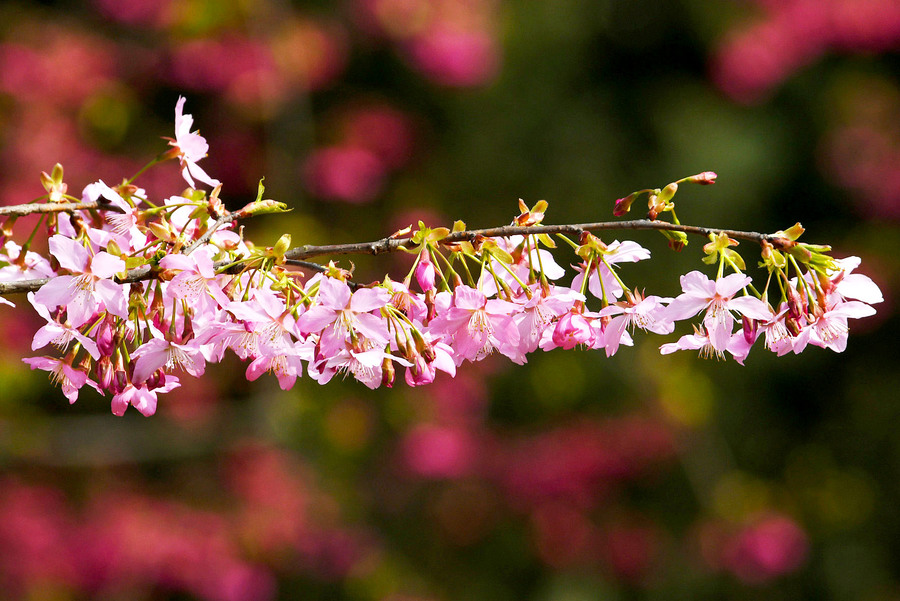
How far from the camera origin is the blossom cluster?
0.93 m

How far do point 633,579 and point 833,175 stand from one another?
219 centimetres

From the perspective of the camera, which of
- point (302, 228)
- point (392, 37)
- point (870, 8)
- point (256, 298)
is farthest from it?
point (870, 8)

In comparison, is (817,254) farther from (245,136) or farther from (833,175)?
(833,175)

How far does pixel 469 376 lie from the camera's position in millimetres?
3994

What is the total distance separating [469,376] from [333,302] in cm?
310

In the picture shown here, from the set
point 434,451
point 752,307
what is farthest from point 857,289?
point 434,451

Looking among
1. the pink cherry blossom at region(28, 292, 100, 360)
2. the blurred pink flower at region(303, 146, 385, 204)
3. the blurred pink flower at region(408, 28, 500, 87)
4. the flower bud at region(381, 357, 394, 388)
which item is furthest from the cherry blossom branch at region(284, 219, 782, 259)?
the blurred pink flower at region(408, 28, 500, 87)

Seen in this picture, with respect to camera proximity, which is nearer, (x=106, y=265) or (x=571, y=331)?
(x=106, y=265)

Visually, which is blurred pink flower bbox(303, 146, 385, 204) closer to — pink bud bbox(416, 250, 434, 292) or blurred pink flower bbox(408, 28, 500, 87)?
blurred pink flower bbox(408, 28, 500, 87)

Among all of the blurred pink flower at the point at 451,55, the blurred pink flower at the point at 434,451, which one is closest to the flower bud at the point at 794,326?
the blurred pink flower at the point at 434,451

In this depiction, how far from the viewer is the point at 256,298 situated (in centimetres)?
93

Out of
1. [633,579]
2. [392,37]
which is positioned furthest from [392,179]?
[633,579]

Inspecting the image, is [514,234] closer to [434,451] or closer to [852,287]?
[852,287]

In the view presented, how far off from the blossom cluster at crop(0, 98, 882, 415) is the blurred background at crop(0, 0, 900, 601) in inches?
99.0
